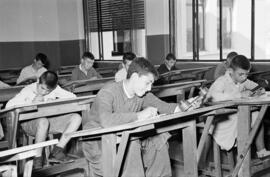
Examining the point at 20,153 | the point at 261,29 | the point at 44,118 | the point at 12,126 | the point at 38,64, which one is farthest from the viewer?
the point at 261,29

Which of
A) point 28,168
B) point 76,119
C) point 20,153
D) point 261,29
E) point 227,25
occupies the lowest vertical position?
point 76,119

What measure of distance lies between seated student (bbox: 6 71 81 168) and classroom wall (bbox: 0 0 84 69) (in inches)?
172

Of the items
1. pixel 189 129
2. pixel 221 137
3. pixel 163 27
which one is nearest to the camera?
pixel 189 129

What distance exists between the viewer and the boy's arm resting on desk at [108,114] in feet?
6.93

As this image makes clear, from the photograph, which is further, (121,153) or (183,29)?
(183,29)

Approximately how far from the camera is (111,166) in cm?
194

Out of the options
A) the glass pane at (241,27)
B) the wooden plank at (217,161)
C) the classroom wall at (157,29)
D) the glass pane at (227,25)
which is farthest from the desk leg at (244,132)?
the classroom wall at (157,29)

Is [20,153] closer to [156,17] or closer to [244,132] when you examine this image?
[244,132]

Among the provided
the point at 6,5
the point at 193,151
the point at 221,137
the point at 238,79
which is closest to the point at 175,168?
the point at 221,137

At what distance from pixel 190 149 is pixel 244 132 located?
1.74 ft

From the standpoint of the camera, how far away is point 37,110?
2.89m

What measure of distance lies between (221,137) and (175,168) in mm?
700

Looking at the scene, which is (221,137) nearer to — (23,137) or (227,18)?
(23,137)

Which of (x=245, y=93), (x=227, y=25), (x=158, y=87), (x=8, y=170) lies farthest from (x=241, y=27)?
(x=8, y=170)
